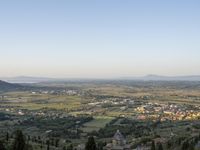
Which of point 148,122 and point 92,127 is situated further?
point 148,122

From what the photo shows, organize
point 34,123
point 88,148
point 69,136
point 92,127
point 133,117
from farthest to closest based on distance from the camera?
point 133,117 → point 34,123 → point 92,127 → point 69,136 → point 88,148

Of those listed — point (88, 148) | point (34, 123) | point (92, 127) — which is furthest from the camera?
point (34, 123)

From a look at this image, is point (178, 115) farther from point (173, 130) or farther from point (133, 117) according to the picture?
point (173, 130)

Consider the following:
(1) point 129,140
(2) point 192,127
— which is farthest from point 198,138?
(2) point 192,127

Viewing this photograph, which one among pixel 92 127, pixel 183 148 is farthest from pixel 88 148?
pixel 92 127

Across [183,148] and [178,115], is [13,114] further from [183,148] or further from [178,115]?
[183,148]

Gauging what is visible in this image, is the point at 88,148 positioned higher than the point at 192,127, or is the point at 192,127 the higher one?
the point at 88,148

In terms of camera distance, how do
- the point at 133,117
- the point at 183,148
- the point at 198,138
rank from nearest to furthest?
the point at 183,148
the point at 198,138
the point at 133,117

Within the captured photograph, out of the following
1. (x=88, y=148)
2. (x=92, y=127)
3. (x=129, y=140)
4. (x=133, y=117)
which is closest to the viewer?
(x=88, y=148)

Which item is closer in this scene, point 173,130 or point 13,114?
point 173,130
